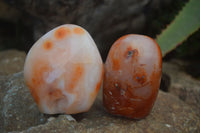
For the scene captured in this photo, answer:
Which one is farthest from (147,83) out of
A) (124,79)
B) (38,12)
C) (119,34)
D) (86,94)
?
(38,12)

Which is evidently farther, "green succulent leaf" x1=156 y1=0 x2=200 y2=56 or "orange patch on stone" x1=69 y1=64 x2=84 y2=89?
"green succulent leaf" x1=156 y1=0 x2=200 y2=56

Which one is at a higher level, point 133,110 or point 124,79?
point 124,79

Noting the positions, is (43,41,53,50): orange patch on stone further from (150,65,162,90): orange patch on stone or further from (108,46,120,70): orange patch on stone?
(150,65,162,90): orange patch on stone

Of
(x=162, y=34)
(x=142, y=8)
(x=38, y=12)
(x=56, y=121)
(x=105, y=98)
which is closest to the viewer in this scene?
(x=56, y=121)

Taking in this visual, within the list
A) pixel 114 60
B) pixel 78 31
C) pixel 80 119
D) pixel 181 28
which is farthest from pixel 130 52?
pixel 181 28

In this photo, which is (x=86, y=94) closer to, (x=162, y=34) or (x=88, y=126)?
(x=88, y=126)

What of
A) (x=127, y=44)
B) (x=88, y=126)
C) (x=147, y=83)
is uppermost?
(x=127, y=44)

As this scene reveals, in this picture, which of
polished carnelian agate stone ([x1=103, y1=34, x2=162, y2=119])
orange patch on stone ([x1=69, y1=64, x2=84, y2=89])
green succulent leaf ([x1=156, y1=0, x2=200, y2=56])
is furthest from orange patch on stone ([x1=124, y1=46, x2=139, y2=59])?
green succulent leaf ([x1=156, y1=0, x2=200, y2=56])

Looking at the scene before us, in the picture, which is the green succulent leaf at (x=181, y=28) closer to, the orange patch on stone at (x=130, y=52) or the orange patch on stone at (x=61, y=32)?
the orange patch on stone at (x=130, y=52)
